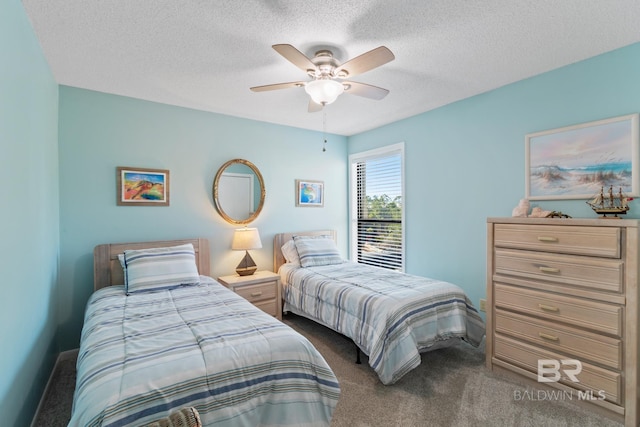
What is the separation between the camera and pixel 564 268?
212cm

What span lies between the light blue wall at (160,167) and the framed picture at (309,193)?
0.09 metres

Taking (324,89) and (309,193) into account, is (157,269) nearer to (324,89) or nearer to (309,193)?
(324,89)

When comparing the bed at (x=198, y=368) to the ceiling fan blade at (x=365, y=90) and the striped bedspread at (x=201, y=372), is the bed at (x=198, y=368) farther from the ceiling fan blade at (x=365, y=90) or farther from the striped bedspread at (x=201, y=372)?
the ceiling fan blade at (x=365, y=90)

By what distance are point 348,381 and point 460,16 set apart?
2.64m

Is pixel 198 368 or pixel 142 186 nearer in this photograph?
pixel 198 368

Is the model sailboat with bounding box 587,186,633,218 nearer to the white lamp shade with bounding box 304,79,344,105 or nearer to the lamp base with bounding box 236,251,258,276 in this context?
the white lamp shade with bounding box 304,79,344,105

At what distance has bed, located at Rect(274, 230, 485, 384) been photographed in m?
2.25

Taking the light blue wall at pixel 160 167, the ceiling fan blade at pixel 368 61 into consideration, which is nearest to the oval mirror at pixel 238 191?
the light blue wall at pixel 160 167

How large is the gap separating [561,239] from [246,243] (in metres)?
2.90

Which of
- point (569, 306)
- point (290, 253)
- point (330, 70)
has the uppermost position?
point (330, 70)

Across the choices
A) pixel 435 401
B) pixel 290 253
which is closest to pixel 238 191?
pixel 290 253

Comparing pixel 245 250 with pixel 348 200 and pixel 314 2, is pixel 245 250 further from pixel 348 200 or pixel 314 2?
pixel 314 2

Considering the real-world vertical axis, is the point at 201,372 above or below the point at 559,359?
above

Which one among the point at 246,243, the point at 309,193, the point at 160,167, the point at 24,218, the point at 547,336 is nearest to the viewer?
the point at 24,218
